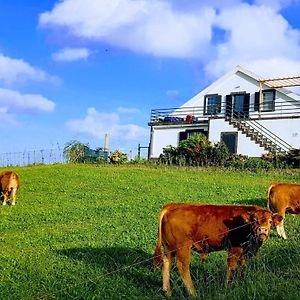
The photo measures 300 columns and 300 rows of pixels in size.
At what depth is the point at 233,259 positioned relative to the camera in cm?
819

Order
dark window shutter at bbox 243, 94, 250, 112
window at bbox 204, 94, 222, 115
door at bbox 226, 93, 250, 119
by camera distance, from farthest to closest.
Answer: window at bbox 204, 94, 222, 115, dark window shutter at bbox 243, 94, 250, 112, door at bbox 226, 93, 250, 119

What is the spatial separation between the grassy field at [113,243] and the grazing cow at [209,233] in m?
0.25

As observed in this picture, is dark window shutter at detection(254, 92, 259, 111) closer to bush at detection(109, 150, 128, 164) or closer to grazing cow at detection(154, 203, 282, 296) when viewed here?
bush at detection(109, 150, 128, 164)

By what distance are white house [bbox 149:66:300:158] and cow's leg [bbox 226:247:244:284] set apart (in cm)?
3030

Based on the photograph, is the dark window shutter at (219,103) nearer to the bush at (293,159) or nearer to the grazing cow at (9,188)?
the bush at (293,159)

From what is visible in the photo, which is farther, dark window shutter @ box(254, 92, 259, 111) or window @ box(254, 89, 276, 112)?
dark window shutter @ box(254, 92, 259, 111)

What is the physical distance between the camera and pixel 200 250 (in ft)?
27.7

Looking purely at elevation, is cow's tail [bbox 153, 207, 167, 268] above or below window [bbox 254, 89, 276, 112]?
below

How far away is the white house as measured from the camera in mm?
39250

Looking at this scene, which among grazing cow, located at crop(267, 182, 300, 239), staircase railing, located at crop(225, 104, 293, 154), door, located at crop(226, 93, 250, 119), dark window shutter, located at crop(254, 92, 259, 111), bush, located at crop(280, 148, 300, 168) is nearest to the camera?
grazing cow, located at crop(267, 182, 300, 239)

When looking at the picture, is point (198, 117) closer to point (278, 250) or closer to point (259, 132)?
point (259, 132)

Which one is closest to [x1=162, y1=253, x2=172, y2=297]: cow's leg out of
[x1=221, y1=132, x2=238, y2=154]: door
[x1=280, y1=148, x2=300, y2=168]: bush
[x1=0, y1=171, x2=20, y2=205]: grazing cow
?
[x1=0, y1=171, x2=20, y2=205]: grazing cow

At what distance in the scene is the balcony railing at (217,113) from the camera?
135 ft

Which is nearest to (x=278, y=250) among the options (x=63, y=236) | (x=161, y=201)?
(x=63, y=236)
